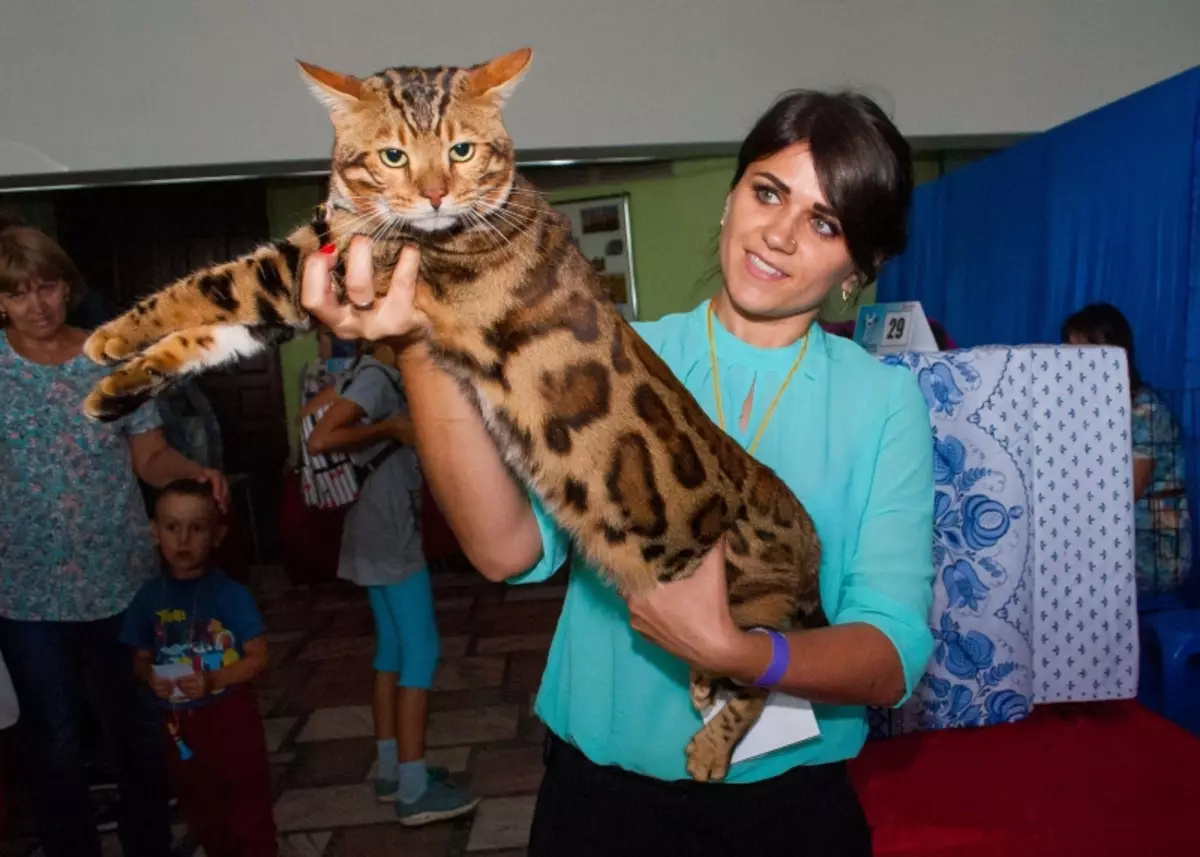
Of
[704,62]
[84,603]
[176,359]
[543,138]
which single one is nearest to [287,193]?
[543,138]

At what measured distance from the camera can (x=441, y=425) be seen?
1.13 m

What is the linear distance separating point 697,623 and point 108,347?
82 centimetres

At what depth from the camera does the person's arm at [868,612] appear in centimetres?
103

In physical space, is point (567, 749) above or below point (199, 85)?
below

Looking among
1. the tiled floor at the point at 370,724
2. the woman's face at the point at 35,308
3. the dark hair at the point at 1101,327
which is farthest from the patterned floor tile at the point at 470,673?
the dark hair at the point at 1101,327

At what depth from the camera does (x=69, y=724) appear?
2.43 meters

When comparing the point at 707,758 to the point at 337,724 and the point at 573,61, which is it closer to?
the point at 337,724

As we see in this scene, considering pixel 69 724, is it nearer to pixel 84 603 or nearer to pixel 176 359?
pixel 84 603

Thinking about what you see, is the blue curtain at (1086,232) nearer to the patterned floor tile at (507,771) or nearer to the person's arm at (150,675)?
A: the patterned floor tile at (507,771)

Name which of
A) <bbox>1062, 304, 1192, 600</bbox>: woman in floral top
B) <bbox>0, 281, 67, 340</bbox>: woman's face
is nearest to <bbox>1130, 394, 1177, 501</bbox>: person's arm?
<bbox>1062, 304, 1192, 600</bbox>: woman in floral top

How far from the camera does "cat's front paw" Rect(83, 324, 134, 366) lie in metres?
1.11

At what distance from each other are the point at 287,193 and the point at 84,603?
5157 mm

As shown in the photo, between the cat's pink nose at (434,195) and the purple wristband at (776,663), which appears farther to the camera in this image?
the cat's pink nose at (434,195)

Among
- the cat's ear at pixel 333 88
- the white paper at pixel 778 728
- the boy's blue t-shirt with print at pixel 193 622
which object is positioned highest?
the cat's ear at pixel 333 88
